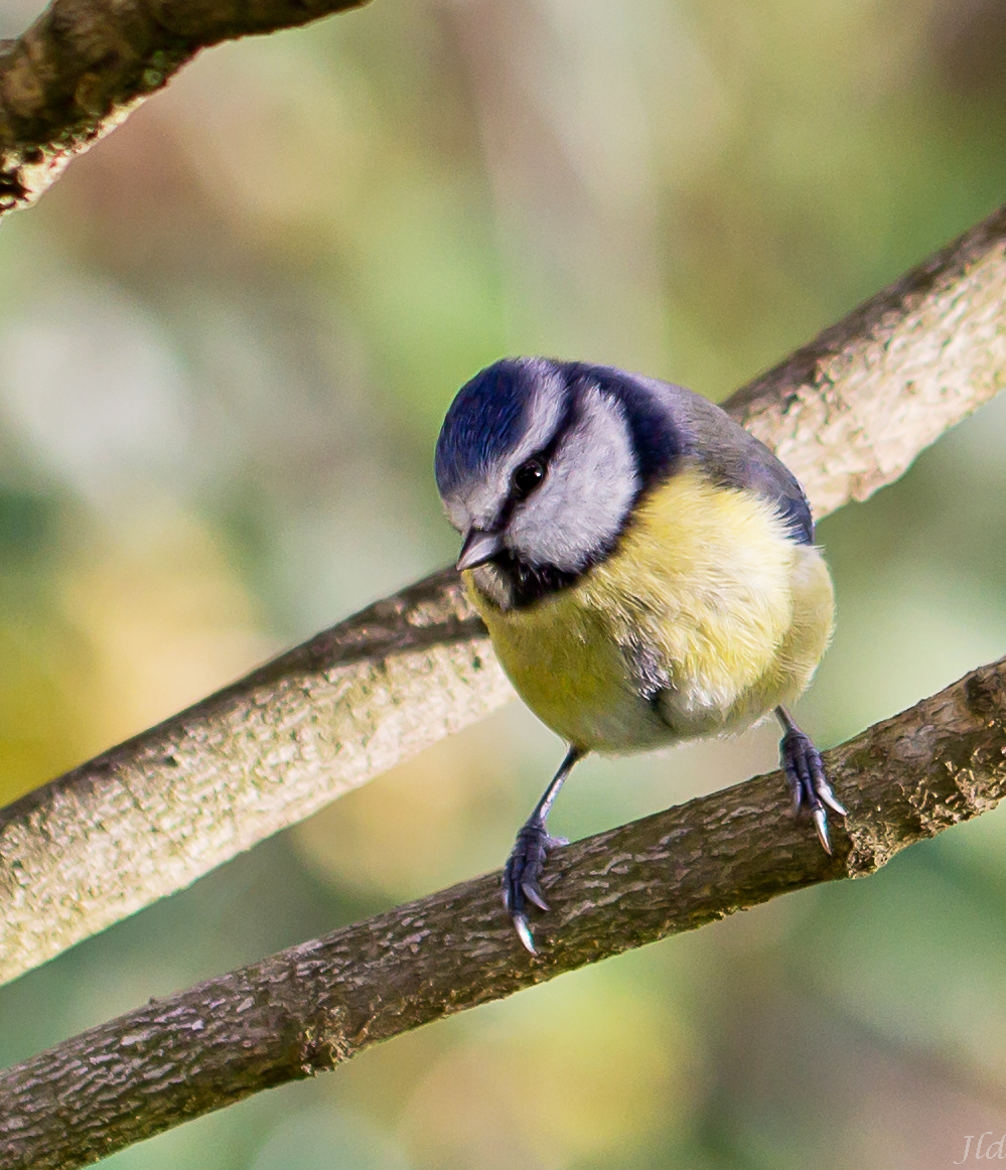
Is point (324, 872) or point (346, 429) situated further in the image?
point (346, 429)

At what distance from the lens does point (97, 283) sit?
1921mm

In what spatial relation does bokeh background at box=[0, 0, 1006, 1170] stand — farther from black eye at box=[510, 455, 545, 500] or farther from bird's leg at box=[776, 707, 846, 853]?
bird's leg at box=[776, 707, 846, 853]

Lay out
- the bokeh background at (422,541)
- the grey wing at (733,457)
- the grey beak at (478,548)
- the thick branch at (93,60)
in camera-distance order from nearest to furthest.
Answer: the thick branch at (93,60)
the grey beak at (478,548)
the grey wing at (733,457)
the bokeh background at (422,541)

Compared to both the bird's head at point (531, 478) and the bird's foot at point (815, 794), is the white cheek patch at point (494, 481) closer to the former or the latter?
the bird's head at point (531, 478)

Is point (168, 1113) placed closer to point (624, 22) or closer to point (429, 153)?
point (429, 153)

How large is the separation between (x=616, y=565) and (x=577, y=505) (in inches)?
2.4

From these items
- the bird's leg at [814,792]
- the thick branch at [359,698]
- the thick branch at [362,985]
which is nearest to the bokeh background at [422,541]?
the thick branch at [359,698]

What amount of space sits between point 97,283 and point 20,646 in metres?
0.56

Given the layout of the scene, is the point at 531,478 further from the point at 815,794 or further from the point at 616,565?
the point at 815,794

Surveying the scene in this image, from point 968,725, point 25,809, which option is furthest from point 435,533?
point 968,725

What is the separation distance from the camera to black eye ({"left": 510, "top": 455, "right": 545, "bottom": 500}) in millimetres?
1132

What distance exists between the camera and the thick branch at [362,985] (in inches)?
36.7

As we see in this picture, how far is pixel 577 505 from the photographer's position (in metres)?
1.16

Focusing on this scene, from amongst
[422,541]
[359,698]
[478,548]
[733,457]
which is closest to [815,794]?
[478,548]
